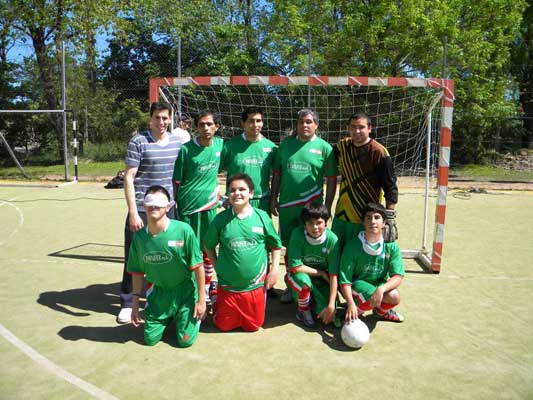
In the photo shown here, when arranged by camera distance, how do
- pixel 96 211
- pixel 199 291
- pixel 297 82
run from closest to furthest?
pixel 199 291
pixel 297 82
pixel 96 211

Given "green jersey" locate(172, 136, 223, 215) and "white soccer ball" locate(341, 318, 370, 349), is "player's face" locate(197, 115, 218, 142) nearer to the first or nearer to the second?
"green jersey" locate(172, 136, 223, 215)

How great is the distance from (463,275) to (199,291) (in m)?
3.27

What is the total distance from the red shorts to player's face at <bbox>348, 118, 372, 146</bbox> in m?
1.60

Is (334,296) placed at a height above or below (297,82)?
below

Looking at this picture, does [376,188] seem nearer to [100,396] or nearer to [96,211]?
[100,396]

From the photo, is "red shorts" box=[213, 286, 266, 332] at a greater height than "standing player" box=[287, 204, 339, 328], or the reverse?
"standing player" box=[287, 204, 339, 328]

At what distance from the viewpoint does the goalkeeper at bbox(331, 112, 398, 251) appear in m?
4.14

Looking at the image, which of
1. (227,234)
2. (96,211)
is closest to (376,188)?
(227,234)

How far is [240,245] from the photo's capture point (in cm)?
385

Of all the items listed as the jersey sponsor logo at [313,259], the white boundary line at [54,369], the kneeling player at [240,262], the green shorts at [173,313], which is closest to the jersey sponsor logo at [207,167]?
the kneeling player at [240,262]

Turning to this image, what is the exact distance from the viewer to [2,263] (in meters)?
5.70

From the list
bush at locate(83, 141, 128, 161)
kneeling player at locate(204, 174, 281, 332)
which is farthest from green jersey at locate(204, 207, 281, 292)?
bush at locate(83, 141, 128, 161)

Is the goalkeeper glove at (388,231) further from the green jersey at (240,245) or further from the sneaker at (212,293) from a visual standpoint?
the sneaker at (212,293)

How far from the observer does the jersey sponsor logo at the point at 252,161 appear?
4.34 m
